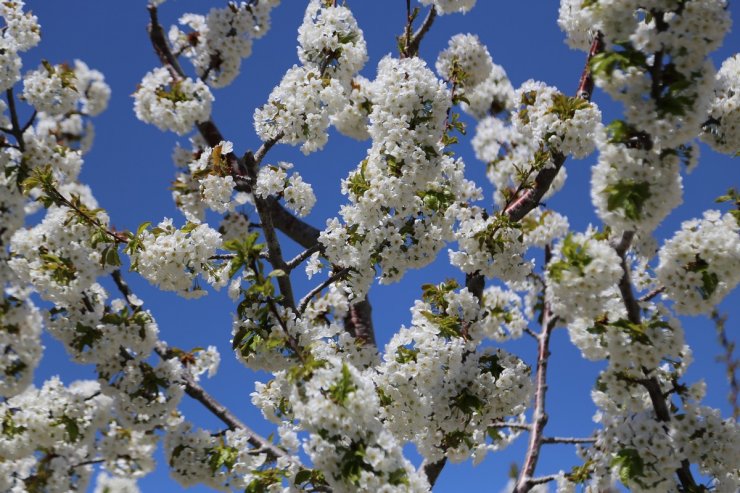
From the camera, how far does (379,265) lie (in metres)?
5.68

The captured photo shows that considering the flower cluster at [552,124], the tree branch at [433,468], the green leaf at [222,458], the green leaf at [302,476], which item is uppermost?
the flower cluster at [552,124]

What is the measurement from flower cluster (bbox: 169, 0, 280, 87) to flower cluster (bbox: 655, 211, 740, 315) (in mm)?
5319

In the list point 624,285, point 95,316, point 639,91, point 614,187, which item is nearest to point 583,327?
point 624,285

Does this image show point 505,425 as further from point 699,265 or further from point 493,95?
point 493,95

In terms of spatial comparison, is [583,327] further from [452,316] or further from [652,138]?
[652,138]

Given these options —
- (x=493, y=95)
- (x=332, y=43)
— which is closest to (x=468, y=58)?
(x=332, y=43)

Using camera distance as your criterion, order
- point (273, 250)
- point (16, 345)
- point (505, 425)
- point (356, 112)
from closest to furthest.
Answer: point (273, 250), point (505, 425), point (356, 112), point (16, 345)

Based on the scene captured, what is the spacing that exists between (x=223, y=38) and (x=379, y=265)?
3.67 m

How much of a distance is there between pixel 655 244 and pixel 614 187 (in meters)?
1.70

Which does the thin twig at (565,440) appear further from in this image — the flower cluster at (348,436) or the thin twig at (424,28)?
the thin twig at (424,28)

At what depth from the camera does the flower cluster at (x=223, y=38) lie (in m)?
7.58

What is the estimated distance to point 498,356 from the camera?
5445 millimetres

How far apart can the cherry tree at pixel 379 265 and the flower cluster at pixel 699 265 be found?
15mm

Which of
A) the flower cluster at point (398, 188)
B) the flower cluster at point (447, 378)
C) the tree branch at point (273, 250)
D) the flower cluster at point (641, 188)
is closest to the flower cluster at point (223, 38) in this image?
the flower cluster at point (398, 188)
